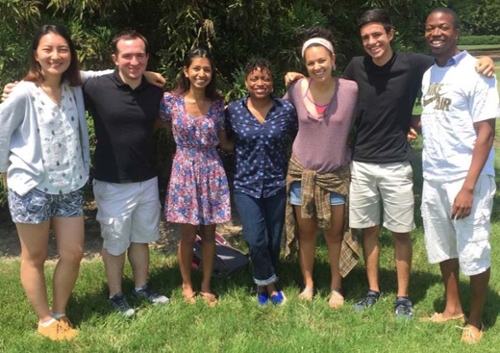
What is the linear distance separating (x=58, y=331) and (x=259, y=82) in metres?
2.09

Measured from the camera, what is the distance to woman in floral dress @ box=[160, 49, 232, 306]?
374cm

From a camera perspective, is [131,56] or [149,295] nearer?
[131,56]

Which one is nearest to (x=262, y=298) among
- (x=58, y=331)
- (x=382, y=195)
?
(x=382, y=195)

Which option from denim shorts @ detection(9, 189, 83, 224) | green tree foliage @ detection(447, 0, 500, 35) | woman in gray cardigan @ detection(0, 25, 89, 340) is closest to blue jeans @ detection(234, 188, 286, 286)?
woman in gray cardigan @ detection(0, 25, 89, 340)

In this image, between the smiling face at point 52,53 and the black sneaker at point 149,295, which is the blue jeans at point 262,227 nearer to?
the black sneaker at point 149,295

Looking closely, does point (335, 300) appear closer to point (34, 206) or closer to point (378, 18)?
point (378, 18)

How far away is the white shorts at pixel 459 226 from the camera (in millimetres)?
3338

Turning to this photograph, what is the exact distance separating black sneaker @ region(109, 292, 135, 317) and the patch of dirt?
3.78ft

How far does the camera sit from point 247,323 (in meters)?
3.79

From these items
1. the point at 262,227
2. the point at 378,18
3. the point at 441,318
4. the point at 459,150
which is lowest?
the point at 441,318

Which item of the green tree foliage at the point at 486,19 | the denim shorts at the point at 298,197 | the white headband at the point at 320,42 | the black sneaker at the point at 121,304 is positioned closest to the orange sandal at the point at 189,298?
the black sneaker at the point at 121,304

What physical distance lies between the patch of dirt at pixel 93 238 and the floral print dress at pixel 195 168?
1.38m

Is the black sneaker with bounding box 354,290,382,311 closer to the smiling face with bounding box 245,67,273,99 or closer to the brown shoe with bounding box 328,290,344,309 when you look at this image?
the brown shoe with bounding box 328,290,344,309

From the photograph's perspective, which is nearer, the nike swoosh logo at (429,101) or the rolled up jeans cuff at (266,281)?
the nike swoosh logo at (429,101)
